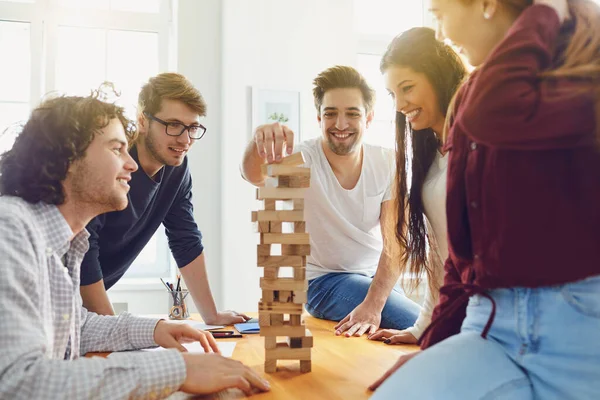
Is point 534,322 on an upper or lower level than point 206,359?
upper

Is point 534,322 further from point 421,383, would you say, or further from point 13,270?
point 13,270

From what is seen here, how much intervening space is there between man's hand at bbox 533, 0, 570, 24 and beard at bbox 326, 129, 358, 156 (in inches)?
Answer: 64.7

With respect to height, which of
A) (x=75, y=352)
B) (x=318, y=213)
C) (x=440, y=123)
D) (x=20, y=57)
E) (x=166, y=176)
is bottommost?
(x=75, y=352)

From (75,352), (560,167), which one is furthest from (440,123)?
(75,352)

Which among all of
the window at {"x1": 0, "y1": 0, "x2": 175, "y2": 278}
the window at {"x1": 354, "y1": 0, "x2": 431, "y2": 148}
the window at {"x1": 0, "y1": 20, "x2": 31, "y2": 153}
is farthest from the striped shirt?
the window at {"x1": 354, "y1": 0, "x2": 431, "y2": 148}

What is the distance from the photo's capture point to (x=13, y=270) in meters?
1.03

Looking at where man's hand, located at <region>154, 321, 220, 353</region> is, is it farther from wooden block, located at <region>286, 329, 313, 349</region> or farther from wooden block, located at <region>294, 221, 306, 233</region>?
wooden block, located at <region>294, 221, 306, 233</region>

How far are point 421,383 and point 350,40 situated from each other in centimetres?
348

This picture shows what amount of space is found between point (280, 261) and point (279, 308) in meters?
0.12

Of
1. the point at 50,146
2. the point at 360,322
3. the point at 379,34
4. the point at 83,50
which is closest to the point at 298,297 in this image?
the point at 360,322

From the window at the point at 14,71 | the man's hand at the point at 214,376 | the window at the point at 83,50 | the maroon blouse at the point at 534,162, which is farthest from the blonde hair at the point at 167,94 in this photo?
the window at the point at 14,71

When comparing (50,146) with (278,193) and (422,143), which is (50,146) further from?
(422,143)

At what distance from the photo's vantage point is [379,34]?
4.59 m

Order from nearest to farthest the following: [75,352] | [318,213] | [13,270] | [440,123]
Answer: [13,270], [75,352], [440,123], [318,213]
